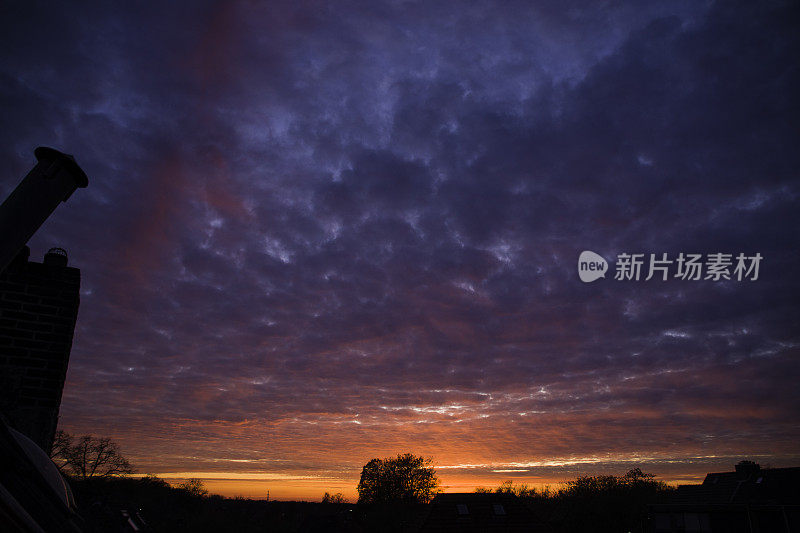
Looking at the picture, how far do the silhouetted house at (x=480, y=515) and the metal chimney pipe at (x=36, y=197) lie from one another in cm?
4003

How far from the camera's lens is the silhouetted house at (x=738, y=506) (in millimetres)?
31500

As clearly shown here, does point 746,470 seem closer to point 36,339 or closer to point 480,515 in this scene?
point 480,515

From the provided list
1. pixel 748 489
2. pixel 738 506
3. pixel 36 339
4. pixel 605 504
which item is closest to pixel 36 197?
pixel 36 339

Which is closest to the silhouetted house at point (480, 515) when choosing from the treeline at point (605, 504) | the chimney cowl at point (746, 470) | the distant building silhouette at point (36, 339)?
the treeline at point (605, 504)

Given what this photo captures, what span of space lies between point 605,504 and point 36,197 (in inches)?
2693

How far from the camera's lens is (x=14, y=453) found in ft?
6.50

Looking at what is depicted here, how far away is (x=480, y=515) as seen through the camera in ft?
123

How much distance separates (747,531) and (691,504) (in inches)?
150

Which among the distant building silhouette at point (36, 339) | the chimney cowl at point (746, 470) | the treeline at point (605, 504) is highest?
the distant building silhouette at point (36, 339)

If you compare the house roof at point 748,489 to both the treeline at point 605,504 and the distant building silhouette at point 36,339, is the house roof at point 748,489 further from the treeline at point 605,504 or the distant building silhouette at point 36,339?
the distant building silhouette at point 36,339

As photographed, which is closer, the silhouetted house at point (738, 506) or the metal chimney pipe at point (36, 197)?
the metal chimney pipe at point (36, 197)

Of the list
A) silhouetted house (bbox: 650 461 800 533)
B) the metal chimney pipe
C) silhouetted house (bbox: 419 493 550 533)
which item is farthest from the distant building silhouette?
silhouetted house (bbox: 650 461 800 533)

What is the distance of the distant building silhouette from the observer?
5.67m

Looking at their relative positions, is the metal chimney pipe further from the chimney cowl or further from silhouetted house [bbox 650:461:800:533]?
the chimney cowl
